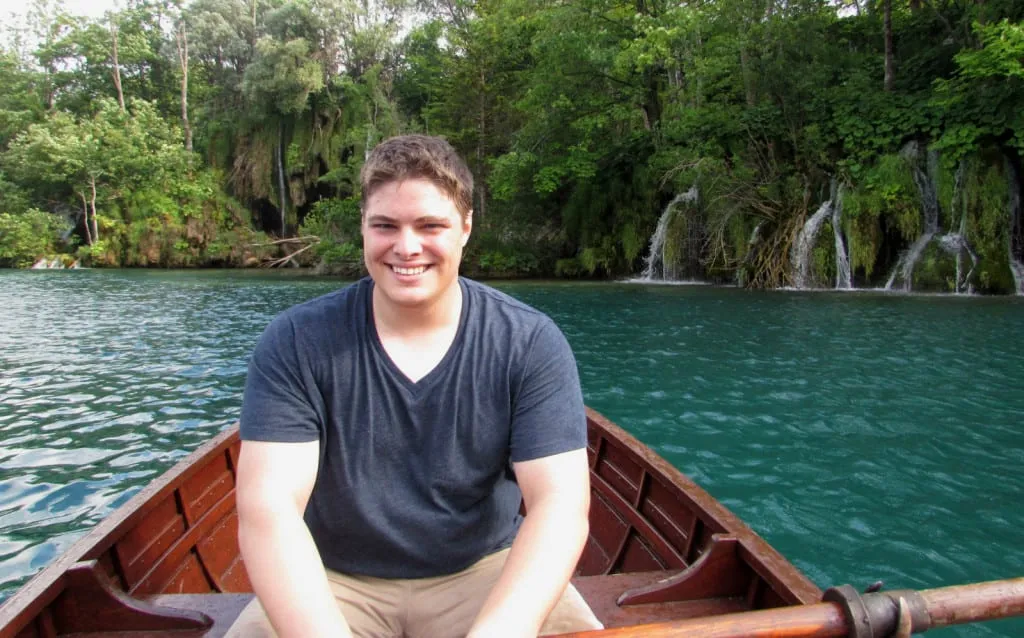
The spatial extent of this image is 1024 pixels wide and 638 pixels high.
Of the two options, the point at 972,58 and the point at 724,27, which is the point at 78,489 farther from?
the point at 724,27

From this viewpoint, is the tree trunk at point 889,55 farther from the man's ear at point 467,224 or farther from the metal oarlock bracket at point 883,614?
the metal oarlock bracket at point 883,614

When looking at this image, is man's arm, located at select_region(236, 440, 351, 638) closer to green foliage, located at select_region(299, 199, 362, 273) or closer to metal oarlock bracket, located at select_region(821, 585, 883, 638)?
metal oarlock bracket, located at select_region(821, 585, 883, 638)

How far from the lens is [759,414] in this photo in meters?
6.50

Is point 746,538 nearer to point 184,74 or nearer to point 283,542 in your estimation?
point 283,542

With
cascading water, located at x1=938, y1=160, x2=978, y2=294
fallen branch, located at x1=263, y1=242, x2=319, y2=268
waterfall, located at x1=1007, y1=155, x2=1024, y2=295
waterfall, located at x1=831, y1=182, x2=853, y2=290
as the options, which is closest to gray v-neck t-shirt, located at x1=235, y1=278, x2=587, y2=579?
cascading water, located at x1=938, y1=160, x2=978, y2=294

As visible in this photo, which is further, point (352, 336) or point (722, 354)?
point (722, 354)

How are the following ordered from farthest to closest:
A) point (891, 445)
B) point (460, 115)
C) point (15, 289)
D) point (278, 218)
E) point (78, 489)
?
point (278, 218)
point (460, 115)
point (15, 289)
point (891, 445)
point (78, 489)

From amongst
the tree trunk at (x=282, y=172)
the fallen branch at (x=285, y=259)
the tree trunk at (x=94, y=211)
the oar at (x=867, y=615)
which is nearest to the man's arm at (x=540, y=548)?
the oar at (x=867, y=615)

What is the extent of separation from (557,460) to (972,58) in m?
15.9

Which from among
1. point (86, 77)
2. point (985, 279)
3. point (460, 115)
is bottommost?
point (985, 279)

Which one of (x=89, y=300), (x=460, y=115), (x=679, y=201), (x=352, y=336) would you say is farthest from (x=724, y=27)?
(x=352, y=336)

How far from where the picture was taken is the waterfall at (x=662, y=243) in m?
19.8

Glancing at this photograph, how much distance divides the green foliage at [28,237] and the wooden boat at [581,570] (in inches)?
1344

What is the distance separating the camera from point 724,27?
18828 mm
